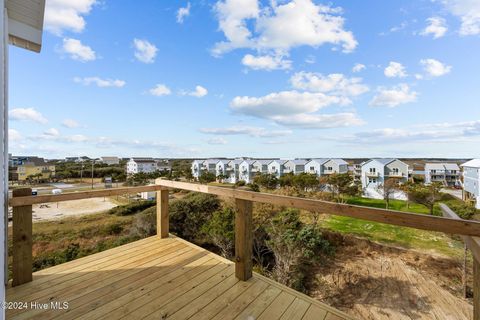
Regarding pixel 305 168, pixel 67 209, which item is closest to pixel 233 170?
pixel 305 168

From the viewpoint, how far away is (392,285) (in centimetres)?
809

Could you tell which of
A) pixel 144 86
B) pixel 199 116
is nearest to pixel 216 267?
pixel 144 86

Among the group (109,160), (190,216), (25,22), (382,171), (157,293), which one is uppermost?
(25,22)

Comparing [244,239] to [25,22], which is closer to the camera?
[244,239]

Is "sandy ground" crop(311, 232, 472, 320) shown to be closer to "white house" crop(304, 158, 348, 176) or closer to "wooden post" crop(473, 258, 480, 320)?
"wooden post" crop(473, 258, 480, 320)

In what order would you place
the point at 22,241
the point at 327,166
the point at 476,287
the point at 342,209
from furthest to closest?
the point at 327,166 → the point at 22,241 → the point at 342,209 → the point at 476,287

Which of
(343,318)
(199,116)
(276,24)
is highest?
(276,24)

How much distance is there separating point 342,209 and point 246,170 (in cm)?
3642

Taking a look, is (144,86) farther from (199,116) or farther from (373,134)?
(373,134)

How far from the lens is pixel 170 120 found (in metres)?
10.8

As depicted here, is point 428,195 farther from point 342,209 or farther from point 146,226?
point 342,209

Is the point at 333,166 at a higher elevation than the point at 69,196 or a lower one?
lower

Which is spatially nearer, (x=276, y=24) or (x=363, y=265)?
(x=276, y=24)

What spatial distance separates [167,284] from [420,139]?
1867 centimetres
